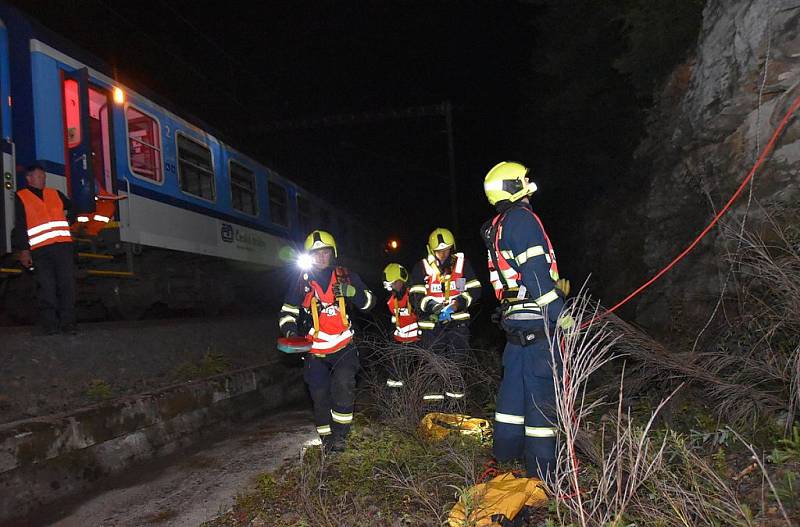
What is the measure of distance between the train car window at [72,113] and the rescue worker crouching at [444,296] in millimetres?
4569

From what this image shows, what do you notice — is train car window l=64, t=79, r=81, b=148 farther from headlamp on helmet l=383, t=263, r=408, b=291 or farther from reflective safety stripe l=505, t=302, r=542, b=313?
reflective safety stripe l=505, t=302, r=542, b=313

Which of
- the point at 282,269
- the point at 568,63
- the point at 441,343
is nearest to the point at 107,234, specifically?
the point at 441,343

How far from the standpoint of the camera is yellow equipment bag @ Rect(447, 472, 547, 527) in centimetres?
222

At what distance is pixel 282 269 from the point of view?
42.0 ft

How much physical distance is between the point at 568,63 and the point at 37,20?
9.13 meters

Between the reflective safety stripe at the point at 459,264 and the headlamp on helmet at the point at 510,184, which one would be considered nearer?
the headlamp on helmet at the point at 510,184

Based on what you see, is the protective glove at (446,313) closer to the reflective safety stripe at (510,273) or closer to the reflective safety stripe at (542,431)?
the reflective safety stripe at (510,273)

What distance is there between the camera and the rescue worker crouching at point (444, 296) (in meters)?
5.14

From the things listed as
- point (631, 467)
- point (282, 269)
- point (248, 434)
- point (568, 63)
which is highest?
point (568, 63)

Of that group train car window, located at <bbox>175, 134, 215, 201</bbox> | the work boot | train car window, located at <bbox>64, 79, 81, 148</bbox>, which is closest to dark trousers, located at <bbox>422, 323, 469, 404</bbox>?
the work boot

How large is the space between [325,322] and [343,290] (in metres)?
0.29

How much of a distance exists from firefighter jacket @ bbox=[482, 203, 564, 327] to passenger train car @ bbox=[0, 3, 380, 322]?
5126mm

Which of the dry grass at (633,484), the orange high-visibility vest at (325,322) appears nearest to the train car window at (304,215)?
the orange high-visibility vest at (325,322)

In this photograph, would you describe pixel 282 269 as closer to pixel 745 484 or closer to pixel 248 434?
pixel 248 434
